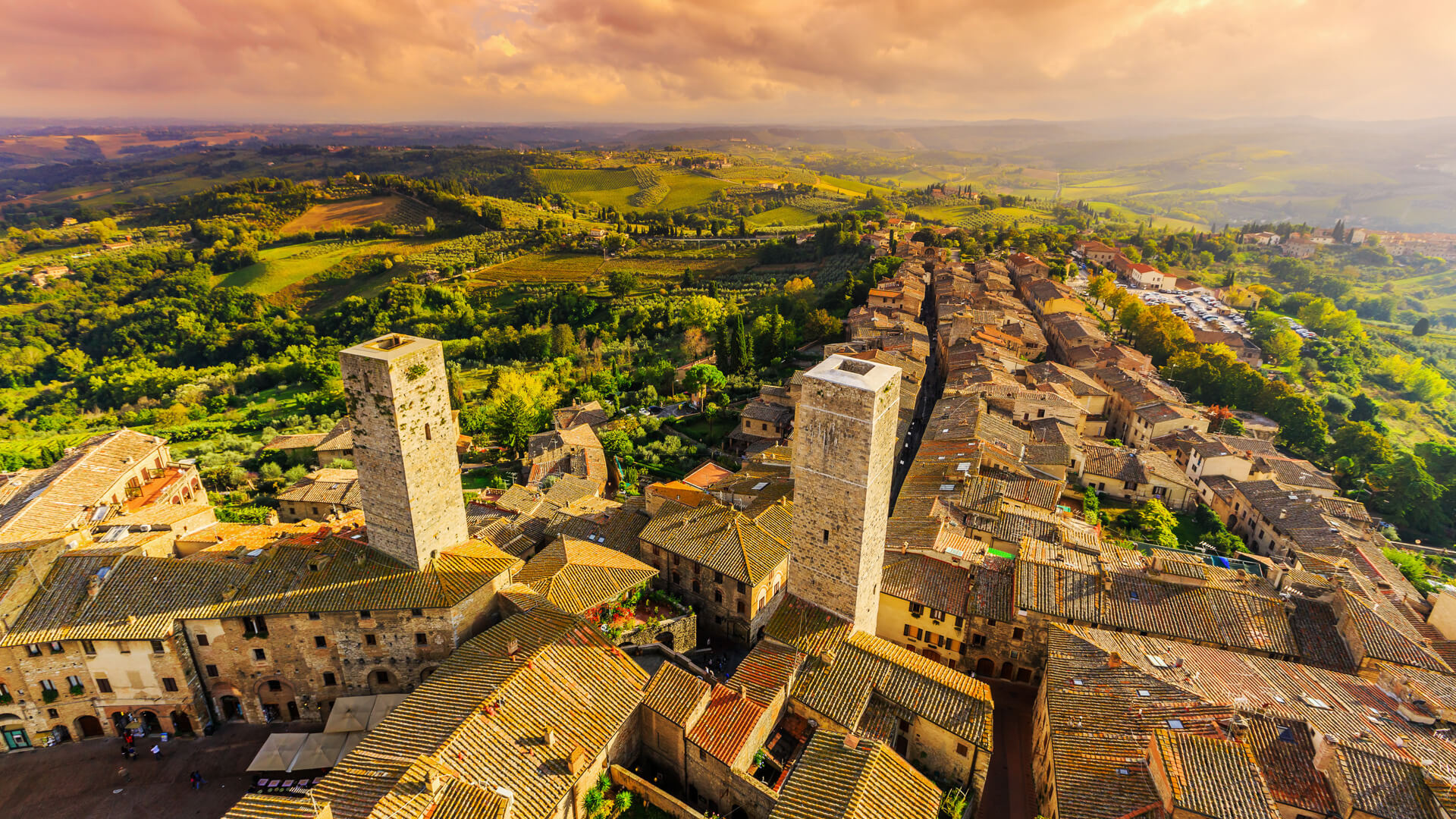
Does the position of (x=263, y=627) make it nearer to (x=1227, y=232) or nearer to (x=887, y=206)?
(x=887, y=206)

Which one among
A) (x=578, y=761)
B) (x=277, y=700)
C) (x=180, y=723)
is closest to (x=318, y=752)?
(x=277, y=700)

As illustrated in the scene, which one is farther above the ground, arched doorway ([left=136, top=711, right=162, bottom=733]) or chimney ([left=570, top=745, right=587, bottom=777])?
chimney ([left=570, top=745, right=587, bottom=777])

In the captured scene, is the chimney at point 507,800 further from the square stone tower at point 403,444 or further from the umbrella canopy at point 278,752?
the square stone tower at point 403,444

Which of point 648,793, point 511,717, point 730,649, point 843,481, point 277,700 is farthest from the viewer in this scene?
point 730,649

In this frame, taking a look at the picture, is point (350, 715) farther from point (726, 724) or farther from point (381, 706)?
point (726, 724)

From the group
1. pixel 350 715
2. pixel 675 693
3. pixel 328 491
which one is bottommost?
pixel 328 491

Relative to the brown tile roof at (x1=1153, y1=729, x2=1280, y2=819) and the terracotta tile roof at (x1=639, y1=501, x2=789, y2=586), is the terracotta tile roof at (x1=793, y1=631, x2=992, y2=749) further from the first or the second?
the brown tile roof at (x1=1153, y1=729, x2=1280, y2=819)

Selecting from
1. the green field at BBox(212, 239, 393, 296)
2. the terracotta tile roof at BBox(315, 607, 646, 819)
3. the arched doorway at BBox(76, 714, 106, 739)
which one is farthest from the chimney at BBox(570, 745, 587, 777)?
the green field at BBox(212, 239, 393, 296)
